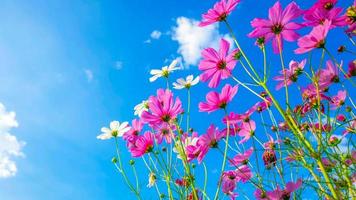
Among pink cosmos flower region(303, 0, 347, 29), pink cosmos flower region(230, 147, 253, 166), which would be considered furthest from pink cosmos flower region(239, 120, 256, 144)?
pink cosmos flower region(303, 0, 347, 29)

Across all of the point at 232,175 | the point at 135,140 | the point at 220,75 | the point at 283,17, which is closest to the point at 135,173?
the point at 135,140

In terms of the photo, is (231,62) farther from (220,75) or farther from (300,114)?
(300,114)

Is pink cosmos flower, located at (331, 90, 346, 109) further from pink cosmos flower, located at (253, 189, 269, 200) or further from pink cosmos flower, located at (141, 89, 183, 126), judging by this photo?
pink cosmos flower, located at (141, 89, 183, 126)

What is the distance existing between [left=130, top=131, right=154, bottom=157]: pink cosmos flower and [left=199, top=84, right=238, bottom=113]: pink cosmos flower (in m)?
0.23

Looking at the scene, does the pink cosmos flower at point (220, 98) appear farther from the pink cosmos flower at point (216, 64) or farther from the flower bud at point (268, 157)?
the flower bud at point (268, 157)

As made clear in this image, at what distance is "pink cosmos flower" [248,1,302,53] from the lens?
3.44ft

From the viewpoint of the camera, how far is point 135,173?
1475mm

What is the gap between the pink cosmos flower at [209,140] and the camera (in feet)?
3.83

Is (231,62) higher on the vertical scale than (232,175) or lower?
higher

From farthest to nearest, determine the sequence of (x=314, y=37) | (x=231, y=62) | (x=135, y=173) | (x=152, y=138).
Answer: (x=135, y=173) → (x=152, y=138) → (x=231, y=62) → (x=314, y=37)

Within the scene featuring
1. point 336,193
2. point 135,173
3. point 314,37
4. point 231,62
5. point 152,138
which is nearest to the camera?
point 336,193

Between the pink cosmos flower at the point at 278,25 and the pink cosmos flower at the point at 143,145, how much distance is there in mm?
465

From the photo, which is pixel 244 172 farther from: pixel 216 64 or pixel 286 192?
pixel 216 64

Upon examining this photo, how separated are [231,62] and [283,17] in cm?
19
